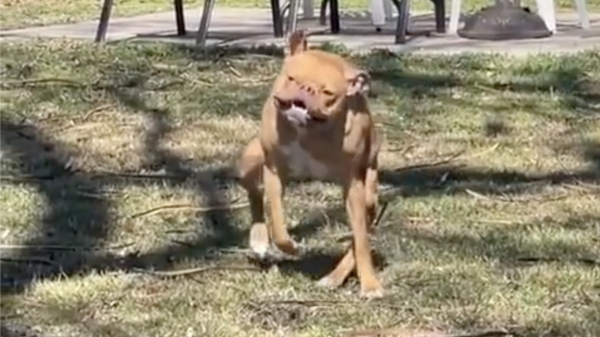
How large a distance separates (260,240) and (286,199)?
74 centimetres

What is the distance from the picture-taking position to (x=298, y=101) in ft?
10.5

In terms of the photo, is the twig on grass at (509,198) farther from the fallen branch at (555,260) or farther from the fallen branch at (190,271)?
the fallen branch at (190,271)

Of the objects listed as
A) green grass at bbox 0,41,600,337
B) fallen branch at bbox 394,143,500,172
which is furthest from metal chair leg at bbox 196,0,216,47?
fallen branch at bbox 394,143,500,172

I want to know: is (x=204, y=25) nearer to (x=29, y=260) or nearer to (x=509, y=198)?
(x=509, y=198)

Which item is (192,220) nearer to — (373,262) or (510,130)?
(373,262)

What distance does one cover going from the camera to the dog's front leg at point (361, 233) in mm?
3375

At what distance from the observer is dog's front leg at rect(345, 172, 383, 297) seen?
3.38 metres

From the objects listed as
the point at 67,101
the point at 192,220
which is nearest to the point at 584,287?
the point at 192,220

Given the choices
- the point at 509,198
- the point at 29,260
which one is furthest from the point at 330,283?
the point at 509,198

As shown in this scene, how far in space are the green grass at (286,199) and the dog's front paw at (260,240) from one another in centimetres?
4

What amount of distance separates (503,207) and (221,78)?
2334 mm

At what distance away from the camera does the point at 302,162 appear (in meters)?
3.35

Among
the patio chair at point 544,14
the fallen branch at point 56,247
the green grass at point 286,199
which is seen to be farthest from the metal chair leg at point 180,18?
the fallen branch at point 56,247

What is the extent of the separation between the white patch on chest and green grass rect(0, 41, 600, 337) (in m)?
0.27
